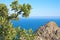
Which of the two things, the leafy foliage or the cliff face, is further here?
the cliff face

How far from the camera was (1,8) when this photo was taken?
20.5 m

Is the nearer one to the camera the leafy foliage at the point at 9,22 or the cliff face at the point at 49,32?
the leafy foliage at the point at 9,22

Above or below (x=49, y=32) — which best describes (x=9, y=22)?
above

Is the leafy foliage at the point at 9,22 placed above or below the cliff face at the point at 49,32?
above

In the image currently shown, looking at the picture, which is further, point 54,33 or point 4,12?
point 54,33

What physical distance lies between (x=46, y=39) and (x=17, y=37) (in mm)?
16017

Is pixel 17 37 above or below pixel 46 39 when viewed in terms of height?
above

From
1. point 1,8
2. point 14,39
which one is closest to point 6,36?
point 14,39

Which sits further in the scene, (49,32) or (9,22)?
(49,32)

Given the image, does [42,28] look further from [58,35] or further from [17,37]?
[17,37]

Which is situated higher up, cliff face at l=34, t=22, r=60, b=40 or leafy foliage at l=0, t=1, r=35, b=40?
leafy foliage at l=0, t=1, r=35, b=40

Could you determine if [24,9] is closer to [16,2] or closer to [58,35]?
[16,2]

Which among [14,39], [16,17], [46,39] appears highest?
[16,17]

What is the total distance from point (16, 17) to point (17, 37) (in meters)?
1.55
